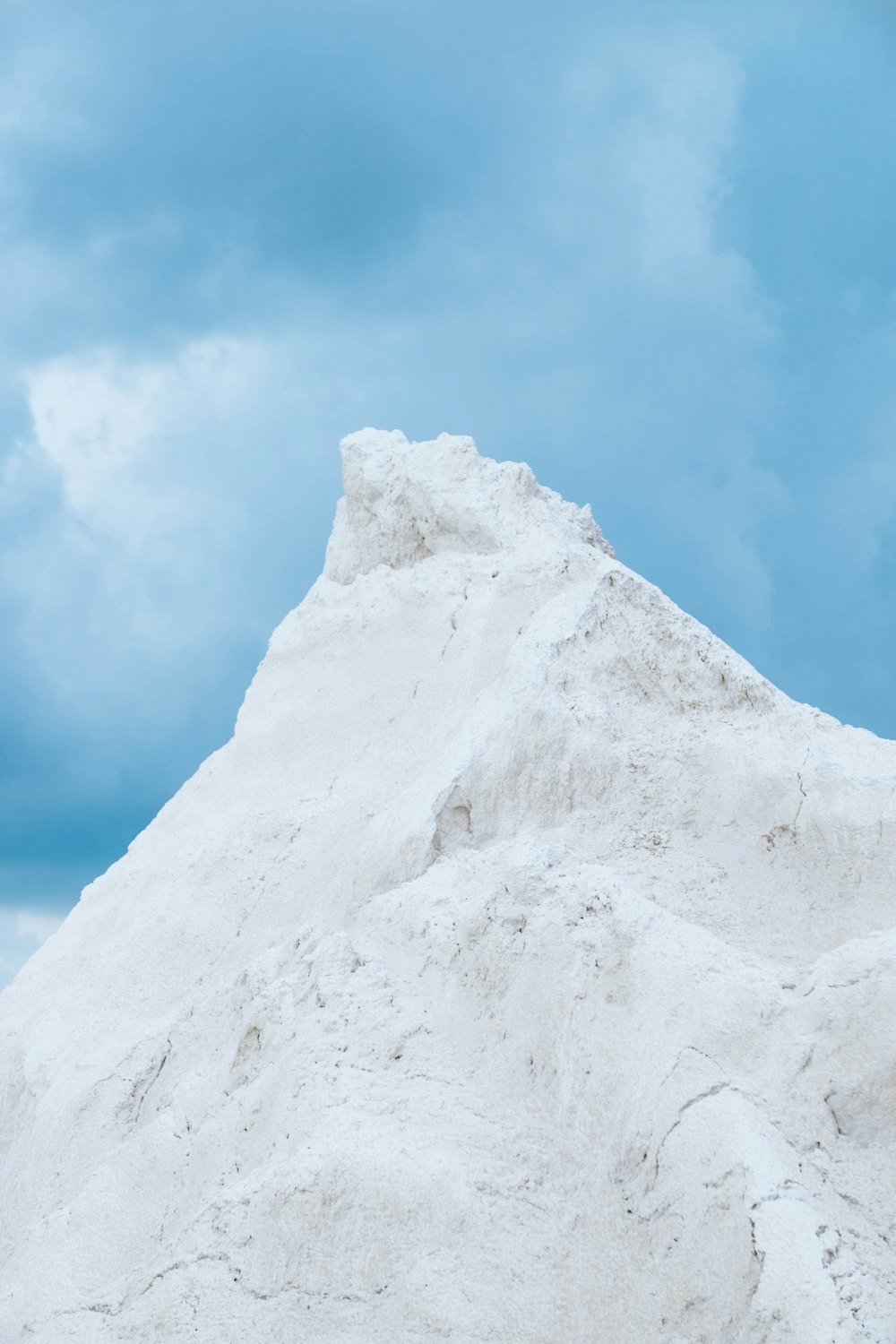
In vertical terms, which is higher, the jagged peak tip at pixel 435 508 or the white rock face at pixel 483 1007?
the jagged peak tip at pixel 435 508

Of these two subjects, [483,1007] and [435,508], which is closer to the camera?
[483,1007]

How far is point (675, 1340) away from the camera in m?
6.54

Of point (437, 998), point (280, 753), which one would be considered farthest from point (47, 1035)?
point (437, 998)

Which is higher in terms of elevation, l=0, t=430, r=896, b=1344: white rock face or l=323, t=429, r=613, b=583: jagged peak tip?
l=323, t=429, r=613, b=583: jagged peak tip

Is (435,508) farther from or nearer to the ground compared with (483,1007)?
farther from the ground

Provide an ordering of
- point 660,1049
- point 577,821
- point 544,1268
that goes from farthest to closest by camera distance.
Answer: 1. point 577,821
2. point 660,1049
3. point 544,1268

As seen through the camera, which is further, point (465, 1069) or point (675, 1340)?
point (465, 1069)

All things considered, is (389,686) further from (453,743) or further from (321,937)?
(321,937)

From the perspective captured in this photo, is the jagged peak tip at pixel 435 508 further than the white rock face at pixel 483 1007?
Yes

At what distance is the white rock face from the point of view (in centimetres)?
692

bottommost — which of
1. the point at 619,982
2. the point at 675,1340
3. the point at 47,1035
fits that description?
the point at 675,1340

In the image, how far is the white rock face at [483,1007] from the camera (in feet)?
22.7

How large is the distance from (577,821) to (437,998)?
225 centimetres

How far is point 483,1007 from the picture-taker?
8.41 m
